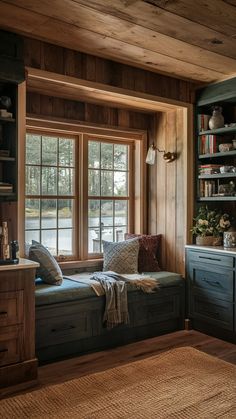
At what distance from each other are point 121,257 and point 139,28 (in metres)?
2.16

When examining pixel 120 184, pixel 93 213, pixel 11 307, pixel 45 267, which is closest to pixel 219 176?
pixel 120 184

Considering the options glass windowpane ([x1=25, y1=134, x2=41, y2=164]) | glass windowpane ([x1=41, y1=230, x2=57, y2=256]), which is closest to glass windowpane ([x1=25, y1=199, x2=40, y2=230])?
glass windowpane ([x1=41, y1=230, x2=57, y2=256])

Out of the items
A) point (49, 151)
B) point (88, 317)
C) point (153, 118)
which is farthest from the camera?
point (153, 118)

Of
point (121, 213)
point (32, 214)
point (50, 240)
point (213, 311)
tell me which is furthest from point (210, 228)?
point (32, 214)

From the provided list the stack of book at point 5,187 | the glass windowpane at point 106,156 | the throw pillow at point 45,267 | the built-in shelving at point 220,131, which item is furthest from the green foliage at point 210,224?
the stack of book at point 5,187

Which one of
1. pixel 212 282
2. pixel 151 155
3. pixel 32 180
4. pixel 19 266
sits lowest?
pixel 212 282

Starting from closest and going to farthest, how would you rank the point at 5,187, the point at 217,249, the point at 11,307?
the point at 11,307 → the point at 5,187 → the point at 217,249

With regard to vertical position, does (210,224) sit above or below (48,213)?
below

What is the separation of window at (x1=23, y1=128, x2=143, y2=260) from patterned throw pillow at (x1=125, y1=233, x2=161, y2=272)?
369 millimetres

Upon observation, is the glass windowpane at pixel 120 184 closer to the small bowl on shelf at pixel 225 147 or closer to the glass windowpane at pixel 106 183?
the glass windowpane at pixel 106 183

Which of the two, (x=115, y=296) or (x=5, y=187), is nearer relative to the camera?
(x=5, y=187)

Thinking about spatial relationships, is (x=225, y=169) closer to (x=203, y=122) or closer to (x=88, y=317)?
(x=203, y=122)

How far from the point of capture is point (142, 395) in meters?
2.66

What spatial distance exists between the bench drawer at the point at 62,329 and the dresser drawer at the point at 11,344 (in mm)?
287
